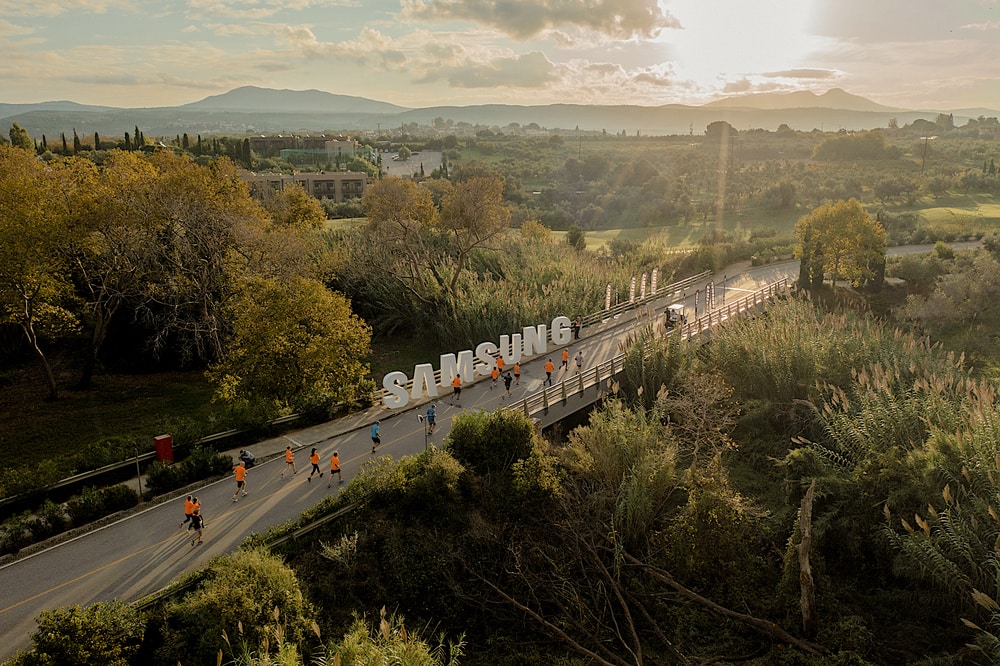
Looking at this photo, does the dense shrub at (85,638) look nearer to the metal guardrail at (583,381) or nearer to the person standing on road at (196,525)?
the person standing on road at (196,525)

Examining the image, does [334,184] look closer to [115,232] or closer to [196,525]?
[115,232]

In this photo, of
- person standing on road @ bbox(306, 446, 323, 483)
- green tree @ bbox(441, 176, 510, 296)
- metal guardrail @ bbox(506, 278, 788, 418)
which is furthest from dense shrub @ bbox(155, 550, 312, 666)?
green tree @ bbox(441, 176, 510, 296)

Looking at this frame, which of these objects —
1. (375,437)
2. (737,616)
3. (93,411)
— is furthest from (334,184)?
(737,616)

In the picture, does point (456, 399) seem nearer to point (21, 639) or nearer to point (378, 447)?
point (378, 447)

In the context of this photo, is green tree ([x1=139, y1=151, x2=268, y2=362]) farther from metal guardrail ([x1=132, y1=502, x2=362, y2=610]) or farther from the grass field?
metal guardrail ([x1=132, y1=502, x2=362, y2=610])

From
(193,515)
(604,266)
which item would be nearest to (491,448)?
(193,515)

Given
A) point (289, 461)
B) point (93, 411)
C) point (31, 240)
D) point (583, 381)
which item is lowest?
point (93, 411)
